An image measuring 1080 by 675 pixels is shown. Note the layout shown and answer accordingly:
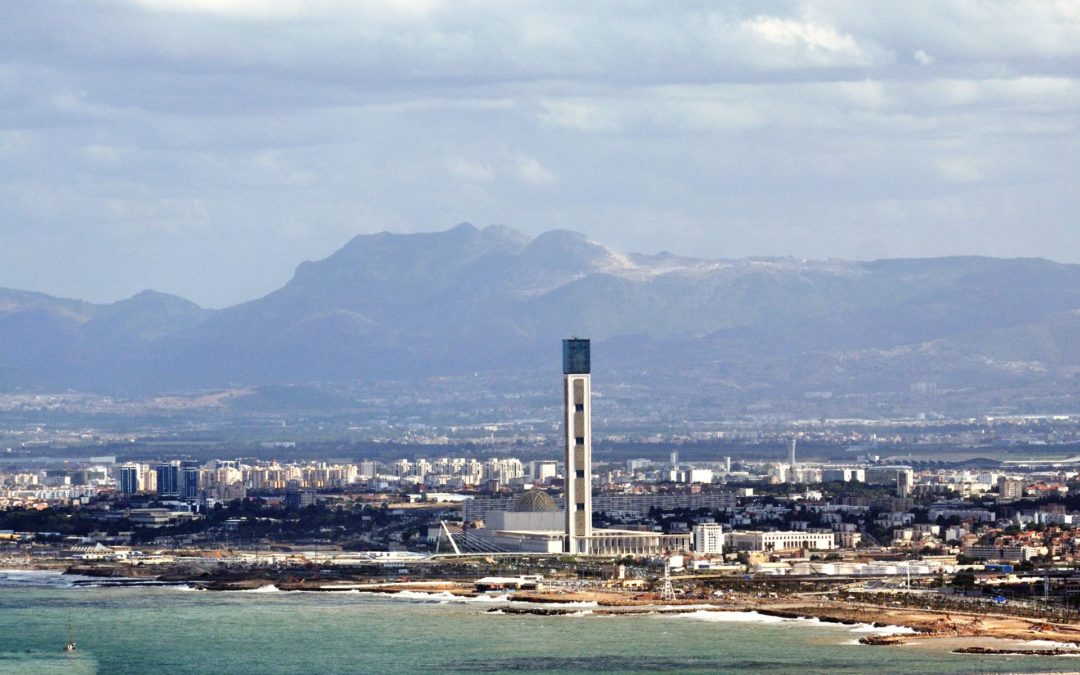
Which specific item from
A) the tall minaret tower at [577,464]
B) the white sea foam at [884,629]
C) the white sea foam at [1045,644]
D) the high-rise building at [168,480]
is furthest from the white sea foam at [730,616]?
the high-rise building at [168,480]

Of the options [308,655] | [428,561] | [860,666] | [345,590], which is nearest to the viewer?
[860,666]

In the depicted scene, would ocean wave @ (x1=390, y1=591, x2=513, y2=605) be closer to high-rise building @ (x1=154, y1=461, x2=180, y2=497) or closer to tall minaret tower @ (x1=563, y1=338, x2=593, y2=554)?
tall minaret tower @ (x1=563, y1=338, x2=593, y2=554)

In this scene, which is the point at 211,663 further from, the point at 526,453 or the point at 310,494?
the point at 526,453

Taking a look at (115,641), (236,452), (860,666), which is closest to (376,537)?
(115,641)

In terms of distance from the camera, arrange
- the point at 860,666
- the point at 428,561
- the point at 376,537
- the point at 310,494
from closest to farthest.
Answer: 1. the point at 860,666
2. the point at 428,561
3. the point at 376,537
4. the point at 310,494

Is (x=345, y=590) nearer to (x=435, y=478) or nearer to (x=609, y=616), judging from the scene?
(x=609, y=616)

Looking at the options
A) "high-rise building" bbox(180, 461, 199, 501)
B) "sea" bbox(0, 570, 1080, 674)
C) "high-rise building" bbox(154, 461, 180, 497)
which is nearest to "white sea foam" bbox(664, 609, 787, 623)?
"sea" bbox(0, 570, 1080, 674)

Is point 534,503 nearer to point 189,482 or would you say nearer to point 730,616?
point 730,616

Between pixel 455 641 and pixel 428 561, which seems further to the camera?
pixel 428 561
